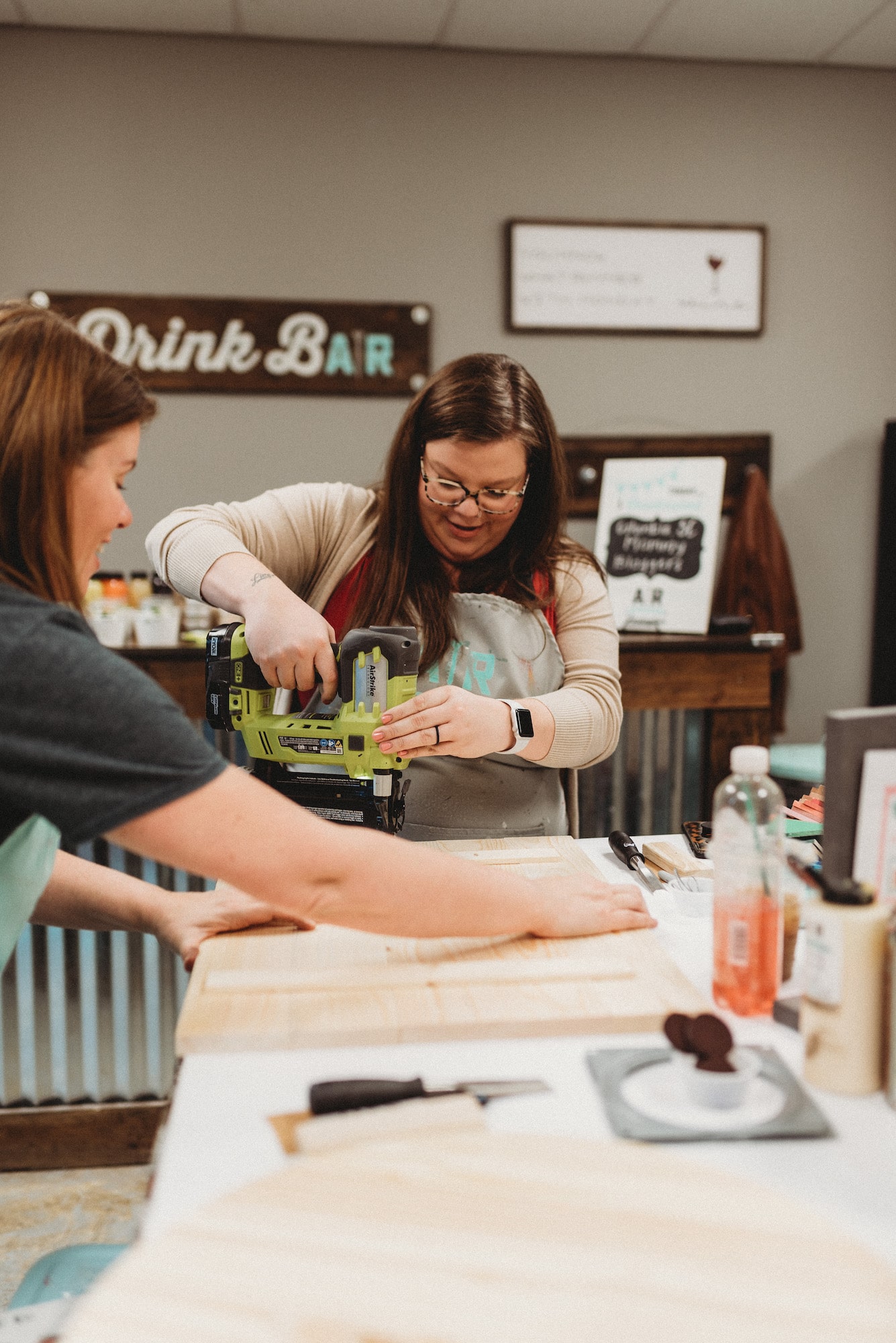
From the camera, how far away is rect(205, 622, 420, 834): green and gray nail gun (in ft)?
4.95

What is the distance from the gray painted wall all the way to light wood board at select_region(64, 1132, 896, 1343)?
340cm

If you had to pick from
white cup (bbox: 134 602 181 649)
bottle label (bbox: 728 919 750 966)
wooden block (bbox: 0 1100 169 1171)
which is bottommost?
wooden block (bbox: 0 1100 169 1171)

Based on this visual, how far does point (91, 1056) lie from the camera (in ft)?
8.21

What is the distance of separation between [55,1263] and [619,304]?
3.60 metres

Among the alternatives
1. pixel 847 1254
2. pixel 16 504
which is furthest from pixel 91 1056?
pixel 847 1254

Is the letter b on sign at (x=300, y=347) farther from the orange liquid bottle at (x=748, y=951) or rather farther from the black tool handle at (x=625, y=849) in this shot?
the orange liquid bottle at (x=748, y=951)

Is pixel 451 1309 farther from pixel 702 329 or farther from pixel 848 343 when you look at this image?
pixel 848 343

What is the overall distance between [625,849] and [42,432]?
3.29 ft

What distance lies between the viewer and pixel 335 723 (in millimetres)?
1519

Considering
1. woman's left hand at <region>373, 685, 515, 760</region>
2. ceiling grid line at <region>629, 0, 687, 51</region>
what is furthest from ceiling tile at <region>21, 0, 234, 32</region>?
woman's left hand at <region>373, 685, 515, 760</region>

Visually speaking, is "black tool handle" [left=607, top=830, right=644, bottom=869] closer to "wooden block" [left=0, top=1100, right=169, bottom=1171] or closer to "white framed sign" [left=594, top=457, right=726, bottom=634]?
"wooden block" [left=0, top=1100, right=169, bottom=1171]

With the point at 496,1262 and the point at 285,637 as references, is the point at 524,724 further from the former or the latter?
the point at 496,1262

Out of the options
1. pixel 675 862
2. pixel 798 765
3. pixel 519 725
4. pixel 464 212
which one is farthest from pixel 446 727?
pixel 464 212

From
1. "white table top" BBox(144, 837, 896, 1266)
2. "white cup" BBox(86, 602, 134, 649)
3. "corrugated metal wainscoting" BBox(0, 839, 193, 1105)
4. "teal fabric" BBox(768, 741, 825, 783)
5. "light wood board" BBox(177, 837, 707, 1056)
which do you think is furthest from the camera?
"teal fabric" BBox(768, 741, 825, 783)
